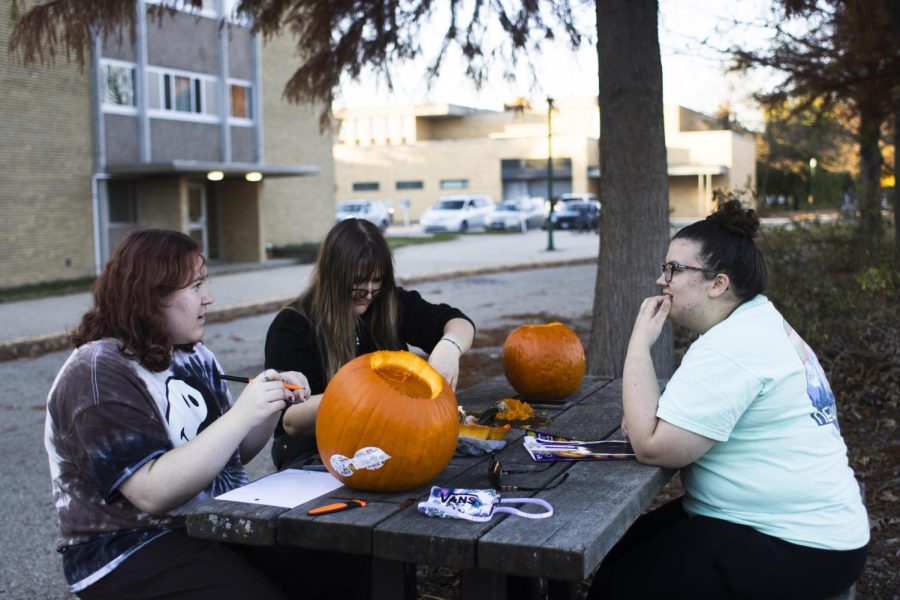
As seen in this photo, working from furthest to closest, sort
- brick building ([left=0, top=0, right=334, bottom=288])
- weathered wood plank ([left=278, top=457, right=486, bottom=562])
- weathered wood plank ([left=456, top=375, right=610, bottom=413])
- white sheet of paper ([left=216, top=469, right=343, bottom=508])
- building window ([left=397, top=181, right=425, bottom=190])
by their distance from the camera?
building window ([left=397, top=181, right=425, bottom=190])
brick building ([left=0, top=0, right=334, bottom=288])
weathered wood plank ([left=456, top=375, right=610, bottom=413])
white sheet of paper ([left=216, top=469, right=343, bottom=508])
weathered wood plank ([left=278, top=457, right=486, bottom=562])

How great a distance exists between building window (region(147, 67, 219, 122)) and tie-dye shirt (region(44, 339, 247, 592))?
77.8ft

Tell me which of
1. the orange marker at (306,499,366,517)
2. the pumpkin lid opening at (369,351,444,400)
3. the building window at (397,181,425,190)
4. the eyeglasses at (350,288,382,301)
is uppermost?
the building window at (397,181,425,190)

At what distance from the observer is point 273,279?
21859 millimetres

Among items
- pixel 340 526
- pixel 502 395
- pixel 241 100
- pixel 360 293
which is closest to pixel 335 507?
pixel 340 526

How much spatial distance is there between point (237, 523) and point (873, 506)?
3916 mm

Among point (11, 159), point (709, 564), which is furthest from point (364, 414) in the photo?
point (11, 159)

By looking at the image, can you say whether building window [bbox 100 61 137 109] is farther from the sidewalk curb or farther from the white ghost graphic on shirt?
the white ghost graphic on shirt

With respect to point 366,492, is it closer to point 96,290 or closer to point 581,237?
point 96,290

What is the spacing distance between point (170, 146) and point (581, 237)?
18953 mm

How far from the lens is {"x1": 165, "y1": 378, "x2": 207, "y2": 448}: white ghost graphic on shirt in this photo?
110 inches

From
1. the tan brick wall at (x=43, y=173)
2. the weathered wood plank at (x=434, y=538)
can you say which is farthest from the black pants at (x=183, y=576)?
the tan brick wall at (x=43, y=173)

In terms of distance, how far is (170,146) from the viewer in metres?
Answer: 25.5

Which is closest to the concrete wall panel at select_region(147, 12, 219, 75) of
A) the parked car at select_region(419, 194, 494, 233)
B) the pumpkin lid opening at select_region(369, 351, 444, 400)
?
the parked car at select_region(419, 194, 494, 233)

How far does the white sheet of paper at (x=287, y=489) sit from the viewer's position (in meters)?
2.51
